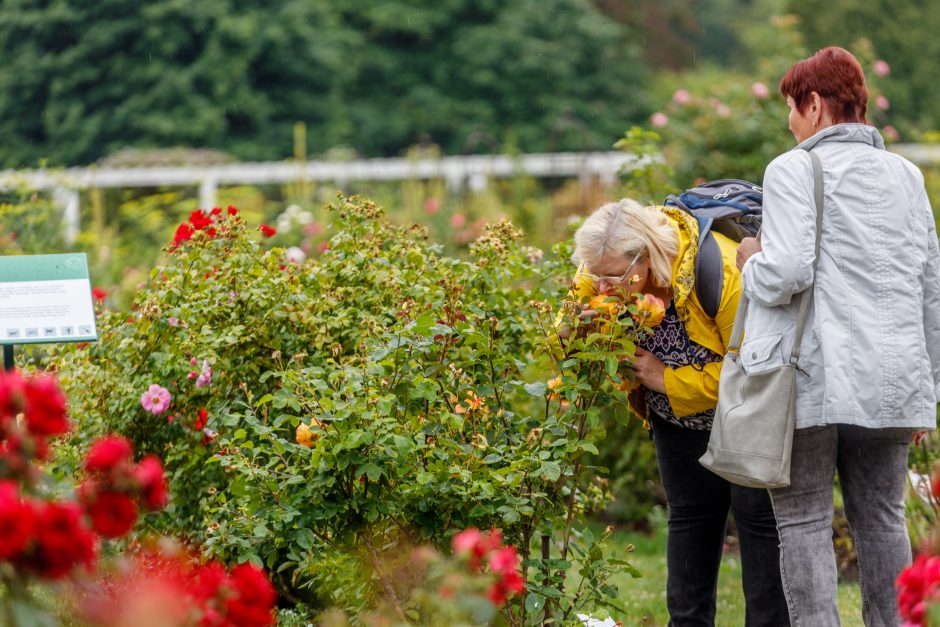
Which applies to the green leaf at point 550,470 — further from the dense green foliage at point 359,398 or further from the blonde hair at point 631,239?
the blonde hair at point 631,239

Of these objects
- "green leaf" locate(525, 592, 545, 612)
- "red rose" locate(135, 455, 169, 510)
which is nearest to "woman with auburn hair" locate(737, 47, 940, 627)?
"green leaf" locate(525, 592, 545, 612)

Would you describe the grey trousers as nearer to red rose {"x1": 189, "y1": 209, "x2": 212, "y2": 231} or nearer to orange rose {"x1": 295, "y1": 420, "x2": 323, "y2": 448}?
orange rose {"x1": 295, "y1": 420, "x2": 323, "y2": 448}

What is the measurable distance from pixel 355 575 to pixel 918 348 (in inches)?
58.3

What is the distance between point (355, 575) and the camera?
2.94m

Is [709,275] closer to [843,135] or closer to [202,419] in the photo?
[843,135]

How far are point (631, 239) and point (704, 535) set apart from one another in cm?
92

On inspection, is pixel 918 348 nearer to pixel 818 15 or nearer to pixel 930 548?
pixel 930 548

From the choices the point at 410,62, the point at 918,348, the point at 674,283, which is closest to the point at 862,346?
the point at 918,348

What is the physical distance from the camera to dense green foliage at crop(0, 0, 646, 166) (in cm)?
2416

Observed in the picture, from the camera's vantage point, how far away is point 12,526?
1.45m

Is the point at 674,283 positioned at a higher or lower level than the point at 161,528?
higher

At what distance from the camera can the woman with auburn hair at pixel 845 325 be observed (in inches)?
104

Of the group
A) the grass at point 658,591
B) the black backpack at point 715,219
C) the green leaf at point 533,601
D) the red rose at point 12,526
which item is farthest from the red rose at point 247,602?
the grass at point 658,591

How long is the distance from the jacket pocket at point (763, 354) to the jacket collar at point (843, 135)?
0.48 metres
